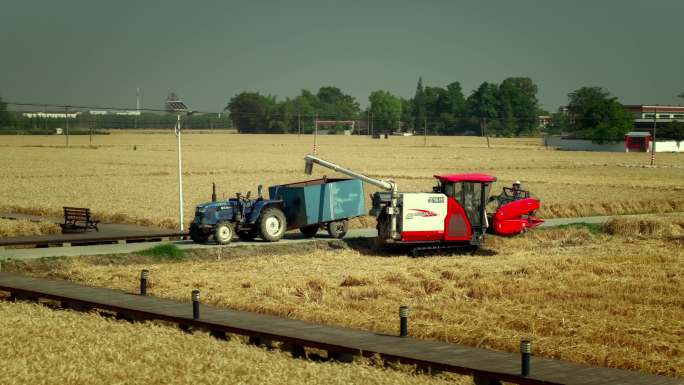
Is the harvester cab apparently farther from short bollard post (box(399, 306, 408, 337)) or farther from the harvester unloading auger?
short bollard post (box(399, 306, 408, 337))

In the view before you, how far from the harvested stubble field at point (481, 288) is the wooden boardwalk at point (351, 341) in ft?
2.36

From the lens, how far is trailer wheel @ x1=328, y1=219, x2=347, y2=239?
33500mm

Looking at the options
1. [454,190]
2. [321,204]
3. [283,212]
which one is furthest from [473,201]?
[283,212]

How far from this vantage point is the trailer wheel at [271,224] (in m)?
32.1

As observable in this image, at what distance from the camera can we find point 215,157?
99250 mm

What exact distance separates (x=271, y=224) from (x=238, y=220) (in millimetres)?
1079

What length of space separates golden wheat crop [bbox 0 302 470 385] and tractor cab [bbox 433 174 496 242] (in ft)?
48.0

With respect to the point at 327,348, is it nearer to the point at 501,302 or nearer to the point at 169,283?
the point at 501,302

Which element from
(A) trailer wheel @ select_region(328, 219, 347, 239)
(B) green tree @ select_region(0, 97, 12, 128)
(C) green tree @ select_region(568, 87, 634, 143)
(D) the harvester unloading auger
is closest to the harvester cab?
(D) the harvester unloading auger

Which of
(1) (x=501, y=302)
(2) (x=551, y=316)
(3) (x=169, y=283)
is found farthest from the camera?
(3) (x=169, y=283)

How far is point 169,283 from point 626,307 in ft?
35.0

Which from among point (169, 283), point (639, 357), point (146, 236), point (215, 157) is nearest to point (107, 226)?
point (146, 236)

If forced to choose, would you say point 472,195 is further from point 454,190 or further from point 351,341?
point 351,341

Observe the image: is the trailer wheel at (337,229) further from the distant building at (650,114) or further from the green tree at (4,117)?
the green tree at (4,117)
